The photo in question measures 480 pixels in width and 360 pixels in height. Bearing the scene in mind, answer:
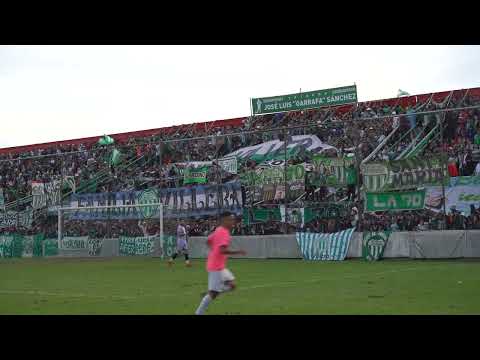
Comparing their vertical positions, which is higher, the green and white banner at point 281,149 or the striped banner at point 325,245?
the green and white banner at point 281,149

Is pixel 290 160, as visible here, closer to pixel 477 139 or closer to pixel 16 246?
pixel 477 139

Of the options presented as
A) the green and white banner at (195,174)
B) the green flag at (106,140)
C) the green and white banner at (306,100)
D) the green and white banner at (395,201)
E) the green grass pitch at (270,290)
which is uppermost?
the green and white banner at (306,100)

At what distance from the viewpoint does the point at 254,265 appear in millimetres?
27844

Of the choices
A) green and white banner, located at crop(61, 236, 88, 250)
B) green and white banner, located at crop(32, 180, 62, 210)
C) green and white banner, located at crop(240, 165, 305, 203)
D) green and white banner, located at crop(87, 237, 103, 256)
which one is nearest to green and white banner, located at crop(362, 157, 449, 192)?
green and white banner, located at crop(240, 165, 305, 203)

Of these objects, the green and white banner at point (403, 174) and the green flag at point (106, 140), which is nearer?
the green and white banner at point (403, 174)

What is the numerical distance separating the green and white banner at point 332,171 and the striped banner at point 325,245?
325cm

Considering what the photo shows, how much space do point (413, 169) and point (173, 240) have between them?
12.1 metres

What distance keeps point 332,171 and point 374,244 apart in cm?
540

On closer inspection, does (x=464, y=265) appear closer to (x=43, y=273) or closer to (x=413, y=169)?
(x=413, y=169)

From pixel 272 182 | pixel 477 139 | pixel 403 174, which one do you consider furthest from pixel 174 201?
pixel 477 139

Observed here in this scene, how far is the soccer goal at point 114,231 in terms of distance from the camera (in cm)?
3603

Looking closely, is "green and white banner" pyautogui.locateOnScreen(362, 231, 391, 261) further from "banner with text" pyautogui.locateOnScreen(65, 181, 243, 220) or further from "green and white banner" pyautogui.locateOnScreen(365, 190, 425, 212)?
"banner with text" pyautogui.locateOnScreen(65, 181, 243, 220)

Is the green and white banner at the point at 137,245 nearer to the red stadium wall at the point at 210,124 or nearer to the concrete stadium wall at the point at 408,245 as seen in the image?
the concrete stadium wall at the point at 408,245

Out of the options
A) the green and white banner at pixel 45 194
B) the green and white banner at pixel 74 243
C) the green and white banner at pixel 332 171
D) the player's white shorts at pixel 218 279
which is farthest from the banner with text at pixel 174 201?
the player's white shorts at pixel 218 279
